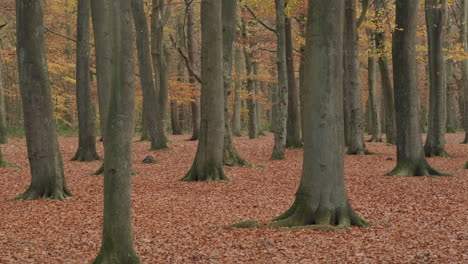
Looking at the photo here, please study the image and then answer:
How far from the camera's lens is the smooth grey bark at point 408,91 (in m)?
13.1

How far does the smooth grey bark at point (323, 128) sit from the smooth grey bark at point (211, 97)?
519 centimetres

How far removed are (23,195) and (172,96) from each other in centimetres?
2021

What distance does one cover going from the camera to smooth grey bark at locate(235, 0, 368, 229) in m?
7.63

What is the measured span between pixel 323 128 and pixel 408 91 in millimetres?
6504

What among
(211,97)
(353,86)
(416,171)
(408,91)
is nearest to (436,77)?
(353,86)

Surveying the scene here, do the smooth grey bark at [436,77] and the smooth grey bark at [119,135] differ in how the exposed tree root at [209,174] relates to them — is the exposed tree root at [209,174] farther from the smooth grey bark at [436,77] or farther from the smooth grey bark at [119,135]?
the smooth grey bark at [436,77]

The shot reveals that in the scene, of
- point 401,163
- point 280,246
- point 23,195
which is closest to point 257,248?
point 280,246

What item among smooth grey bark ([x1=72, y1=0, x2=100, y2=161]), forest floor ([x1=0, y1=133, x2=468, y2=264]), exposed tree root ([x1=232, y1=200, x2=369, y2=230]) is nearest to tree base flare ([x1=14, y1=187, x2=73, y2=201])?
forest floor ([x1=0, y1=133, x2=468, y2=264])

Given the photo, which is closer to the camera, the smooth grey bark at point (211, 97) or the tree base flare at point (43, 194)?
the tree base flare at point (43, 194)

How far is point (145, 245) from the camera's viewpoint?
6949 millimetres

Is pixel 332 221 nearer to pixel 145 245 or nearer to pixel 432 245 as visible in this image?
pixel 432 245

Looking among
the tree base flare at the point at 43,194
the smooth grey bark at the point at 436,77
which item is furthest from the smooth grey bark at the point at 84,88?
the smooth grey bark at the point at 436,77

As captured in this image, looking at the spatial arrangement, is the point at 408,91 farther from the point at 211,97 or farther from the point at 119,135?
the point at 119,135

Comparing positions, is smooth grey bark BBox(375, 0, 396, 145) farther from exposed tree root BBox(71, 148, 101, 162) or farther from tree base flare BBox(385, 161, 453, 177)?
exposed tree root BBox(71, 148, 101, 162)
